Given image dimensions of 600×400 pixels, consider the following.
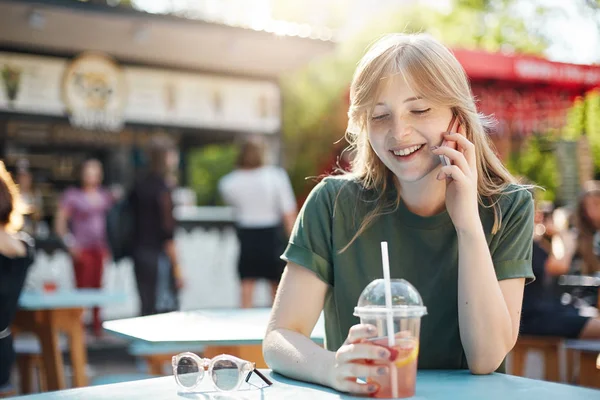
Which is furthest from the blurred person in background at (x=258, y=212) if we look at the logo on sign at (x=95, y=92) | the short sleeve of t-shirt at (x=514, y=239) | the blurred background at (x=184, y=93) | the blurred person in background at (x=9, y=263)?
the short sleeve of t-shirt at (x=514, y=239)

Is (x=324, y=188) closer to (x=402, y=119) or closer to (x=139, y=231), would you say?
(x=402, y=119)

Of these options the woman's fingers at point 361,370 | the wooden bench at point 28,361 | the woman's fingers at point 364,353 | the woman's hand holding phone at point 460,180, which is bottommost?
the wooden bench at point 28,361

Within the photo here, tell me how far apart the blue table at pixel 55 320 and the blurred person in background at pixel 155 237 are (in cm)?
201

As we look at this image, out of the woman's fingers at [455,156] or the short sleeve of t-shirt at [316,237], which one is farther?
the short sleeve of t-shirt at [316,237]

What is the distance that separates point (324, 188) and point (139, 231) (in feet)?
16.9

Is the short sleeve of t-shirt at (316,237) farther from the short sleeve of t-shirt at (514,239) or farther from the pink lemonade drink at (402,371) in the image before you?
the pink lemonade drink at (402,371)

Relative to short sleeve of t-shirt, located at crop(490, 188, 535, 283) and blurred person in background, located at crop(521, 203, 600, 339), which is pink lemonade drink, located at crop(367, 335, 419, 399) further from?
blurred person in background, located at crop(521, 203, 600, 339)

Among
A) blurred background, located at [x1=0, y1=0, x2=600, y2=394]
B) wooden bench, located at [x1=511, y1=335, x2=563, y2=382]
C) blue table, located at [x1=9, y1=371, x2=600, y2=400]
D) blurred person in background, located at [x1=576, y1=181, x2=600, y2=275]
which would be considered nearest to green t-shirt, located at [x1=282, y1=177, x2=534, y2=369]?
blue table, located at [x1=9, y1=371, x2=600, y2=400]

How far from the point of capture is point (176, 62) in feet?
35.0

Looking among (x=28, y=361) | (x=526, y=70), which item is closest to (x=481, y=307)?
(x=28, y=361)

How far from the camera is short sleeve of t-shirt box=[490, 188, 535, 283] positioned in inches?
72.4

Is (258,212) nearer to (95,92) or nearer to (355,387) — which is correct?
(95,92)

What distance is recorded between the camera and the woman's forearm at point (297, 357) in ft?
5.24

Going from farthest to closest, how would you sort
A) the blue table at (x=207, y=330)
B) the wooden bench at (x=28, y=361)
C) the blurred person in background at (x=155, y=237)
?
the blurred person in background at (x=155, y=237) → the wooden bench at (x=28, y=361) → the blue table at (x=207, y=330)
